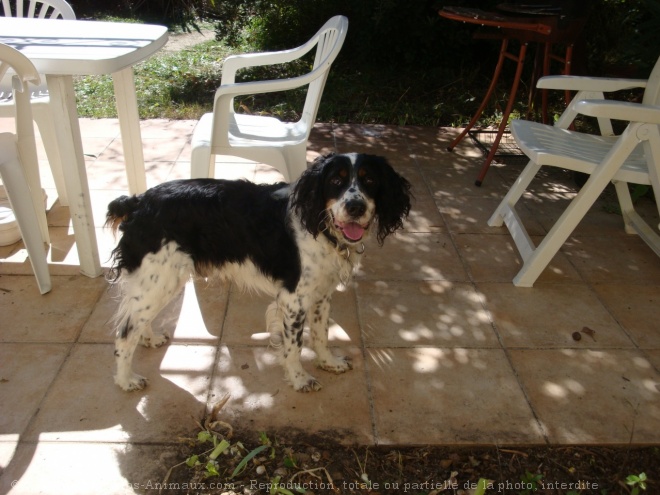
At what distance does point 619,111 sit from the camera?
2904 mm

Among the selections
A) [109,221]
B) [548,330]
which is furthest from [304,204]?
[548,330]

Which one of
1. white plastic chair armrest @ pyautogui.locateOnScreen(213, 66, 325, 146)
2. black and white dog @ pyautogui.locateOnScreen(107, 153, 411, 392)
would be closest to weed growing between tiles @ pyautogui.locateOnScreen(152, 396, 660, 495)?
black and white dog @ pyautogui.locateOnScreen(107, 153, 411, 392)

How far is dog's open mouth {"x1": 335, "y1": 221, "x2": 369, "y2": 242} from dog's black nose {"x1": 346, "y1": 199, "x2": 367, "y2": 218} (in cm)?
6

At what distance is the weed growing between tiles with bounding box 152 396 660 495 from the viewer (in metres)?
2.16

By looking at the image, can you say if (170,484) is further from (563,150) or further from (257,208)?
(563,150)

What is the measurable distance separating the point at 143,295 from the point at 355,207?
1025mm

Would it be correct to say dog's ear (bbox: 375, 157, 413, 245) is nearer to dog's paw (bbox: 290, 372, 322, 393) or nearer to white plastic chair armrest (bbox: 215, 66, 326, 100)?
dog's paw (bbox: 290, 372, 322, 393)

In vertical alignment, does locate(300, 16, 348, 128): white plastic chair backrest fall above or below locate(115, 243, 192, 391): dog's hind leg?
above

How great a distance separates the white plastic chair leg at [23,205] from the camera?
2908mm

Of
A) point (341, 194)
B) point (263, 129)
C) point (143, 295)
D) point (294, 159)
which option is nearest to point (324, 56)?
point (263, 129)

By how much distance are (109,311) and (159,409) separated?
0.83 metres

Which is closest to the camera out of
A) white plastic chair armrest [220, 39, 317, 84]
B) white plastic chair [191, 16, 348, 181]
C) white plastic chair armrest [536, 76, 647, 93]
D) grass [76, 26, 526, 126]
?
white plastic chair [191, 16, 348, 181]

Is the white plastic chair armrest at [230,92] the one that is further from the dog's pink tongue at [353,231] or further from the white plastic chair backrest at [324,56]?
the dog's pink tongue at [353,231]

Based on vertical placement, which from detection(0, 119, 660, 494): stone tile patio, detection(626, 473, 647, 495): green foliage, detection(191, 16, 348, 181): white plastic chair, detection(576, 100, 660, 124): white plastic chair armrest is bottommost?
detection(0, 119, 660, 494): stone tile patio
